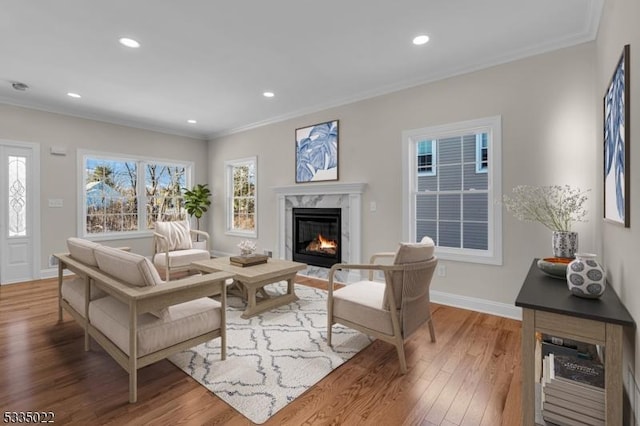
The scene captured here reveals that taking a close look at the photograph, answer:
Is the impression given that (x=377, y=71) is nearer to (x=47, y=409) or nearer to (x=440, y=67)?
(x=440, y=67)

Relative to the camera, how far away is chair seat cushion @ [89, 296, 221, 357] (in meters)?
1.96

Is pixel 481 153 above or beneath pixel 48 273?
above

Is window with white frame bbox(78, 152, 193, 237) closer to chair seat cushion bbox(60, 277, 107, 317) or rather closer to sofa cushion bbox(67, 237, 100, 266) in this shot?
chair seat cushion bbox(60, 277, 107, 317)

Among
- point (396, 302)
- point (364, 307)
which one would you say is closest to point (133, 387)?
point (364, 307)

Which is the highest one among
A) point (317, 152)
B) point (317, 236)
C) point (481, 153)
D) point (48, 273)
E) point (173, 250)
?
point (317, 152)

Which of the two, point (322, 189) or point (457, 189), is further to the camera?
point (322, 189)

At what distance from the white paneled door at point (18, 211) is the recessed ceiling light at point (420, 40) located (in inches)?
219

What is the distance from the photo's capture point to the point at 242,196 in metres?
6.30

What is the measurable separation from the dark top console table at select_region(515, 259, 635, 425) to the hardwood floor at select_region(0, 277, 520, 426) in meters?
0.50

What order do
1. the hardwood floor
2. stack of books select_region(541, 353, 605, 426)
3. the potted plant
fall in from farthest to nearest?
1. the potted plant
2. the hardwood floor
3. stack of books select_region(541, 353, 605, 426)

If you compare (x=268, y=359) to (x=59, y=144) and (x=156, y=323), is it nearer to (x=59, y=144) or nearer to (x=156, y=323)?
(x=156, y=323)

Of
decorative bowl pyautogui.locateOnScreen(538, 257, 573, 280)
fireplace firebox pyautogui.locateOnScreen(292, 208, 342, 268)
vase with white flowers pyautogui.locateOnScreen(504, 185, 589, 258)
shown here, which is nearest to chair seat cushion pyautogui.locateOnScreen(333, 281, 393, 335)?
decorative bowl pyautogui.locateOnScreen(538, 257, 573, 280)

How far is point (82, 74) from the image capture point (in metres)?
3.67

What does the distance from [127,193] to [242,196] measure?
2095mm
